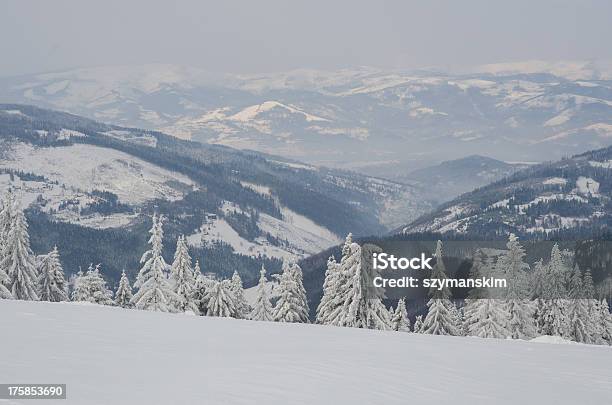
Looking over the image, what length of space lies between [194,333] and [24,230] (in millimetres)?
43117

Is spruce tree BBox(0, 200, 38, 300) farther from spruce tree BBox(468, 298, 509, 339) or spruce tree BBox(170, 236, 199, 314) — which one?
spruce tree BBox(468, 298, 509, 339)

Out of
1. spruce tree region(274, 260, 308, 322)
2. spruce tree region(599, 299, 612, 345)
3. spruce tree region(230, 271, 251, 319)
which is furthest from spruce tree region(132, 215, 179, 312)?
spruce tree region(599, 299, 612, 345)

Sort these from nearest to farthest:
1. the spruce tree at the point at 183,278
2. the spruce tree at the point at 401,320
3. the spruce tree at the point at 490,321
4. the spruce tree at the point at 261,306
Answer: the spruce tree at the point at 490,321 → the spruce tree at the point at 183,278 → the spruce tree at the point at 401,320 → the spruce tree at the point at 261,306

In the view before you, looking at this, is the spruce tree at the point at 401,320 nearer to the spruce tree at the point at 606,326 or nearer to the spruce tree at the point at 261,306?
the spruce tree at the point at 261,306

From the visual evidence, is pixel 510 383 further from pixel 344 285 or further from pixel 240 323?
pixel 344 285

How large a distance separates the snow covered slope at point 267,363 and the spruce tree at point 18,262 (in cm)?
3298

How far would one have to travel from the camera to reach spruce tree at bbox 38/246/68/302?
78.6 meters

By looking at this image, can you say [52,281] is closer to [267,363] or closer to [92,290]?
[92,290]

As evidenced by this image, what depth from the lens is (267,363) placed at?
2608 cm

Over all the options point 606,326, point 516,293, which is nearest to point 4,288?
point 516,293

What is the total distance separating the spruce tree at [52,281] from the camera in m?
78.6

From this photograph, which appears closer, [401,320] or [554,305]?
[554,305]

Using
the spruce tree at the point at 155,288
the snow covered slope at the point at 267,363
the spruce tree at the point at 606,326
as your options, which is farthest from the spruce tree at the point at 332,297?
the spruce tree at the point at 606,326

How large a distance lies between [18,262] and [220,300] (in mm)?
18967
